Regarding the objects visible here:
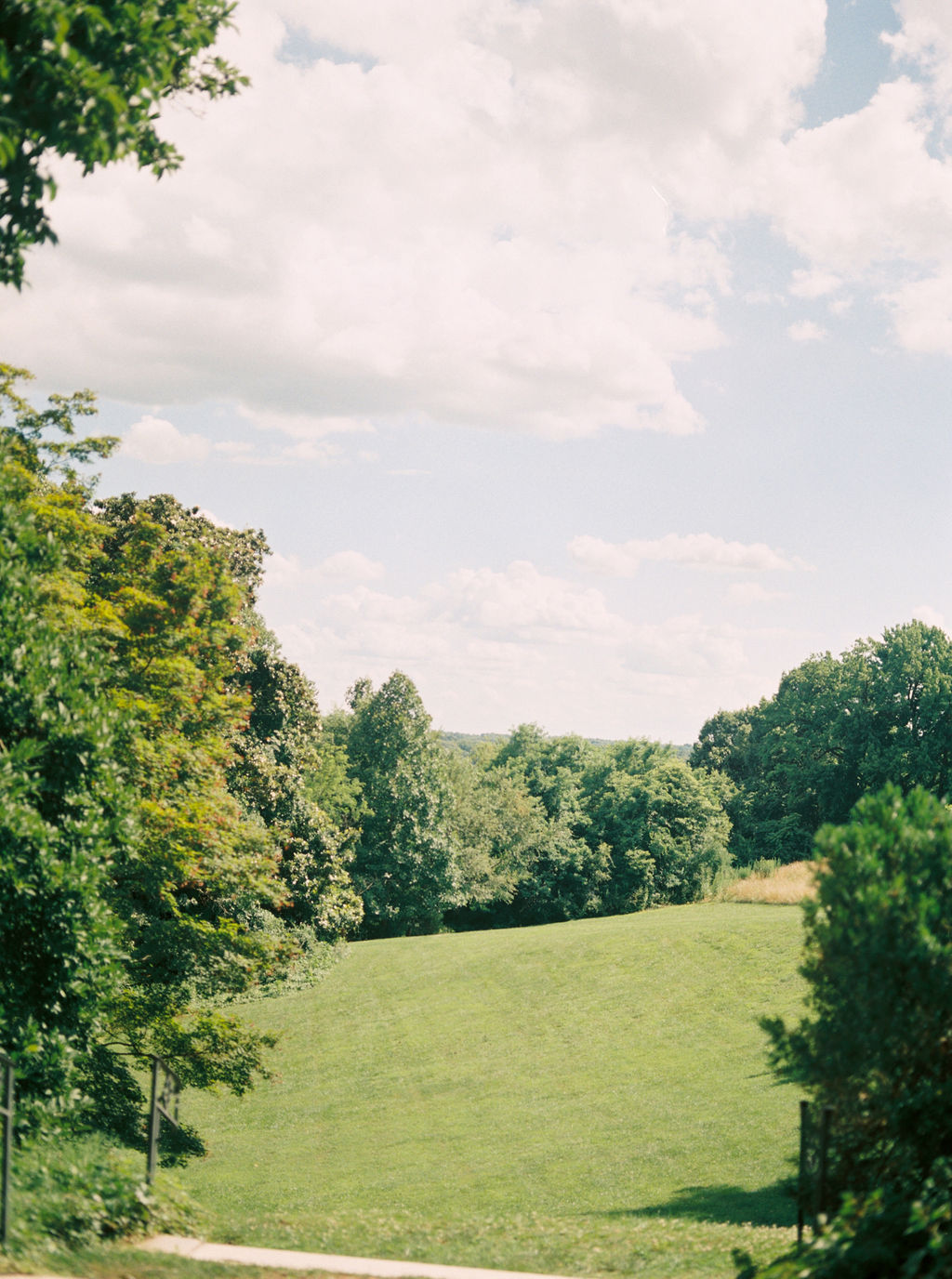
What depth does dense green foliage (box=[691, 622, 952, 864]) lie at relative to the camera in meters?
51.1

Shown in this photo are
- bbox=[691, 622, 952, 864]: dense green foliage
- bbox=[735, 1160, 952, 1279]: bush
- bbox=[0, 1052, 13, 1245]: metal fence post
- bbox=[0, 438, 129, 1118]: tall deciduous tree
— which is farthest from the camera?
bbox=[691, 622, 952, 864]: dense green foliage

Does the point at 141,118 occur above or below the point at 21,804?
above

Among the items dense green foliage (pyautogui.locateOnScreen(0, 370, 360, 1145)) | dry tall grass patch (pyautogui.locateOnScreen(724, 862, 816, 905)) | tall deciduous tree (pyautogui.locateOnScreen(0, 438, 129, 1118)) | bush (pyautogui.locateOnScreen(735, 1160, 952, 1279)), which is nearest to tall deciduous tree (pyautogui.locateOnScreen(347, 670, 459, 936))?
dry tall grass patch (pyautogui.locateOnScreen(724, 862, 816, 905))

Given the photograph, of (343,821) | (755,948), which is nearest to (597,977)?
(755,948)

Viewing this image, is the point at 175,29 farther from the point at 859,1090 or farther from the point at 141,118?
the point at 859,1090

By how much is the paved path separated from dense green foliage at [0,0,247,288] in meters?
8.91

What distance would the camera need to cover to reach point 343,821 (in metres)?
43.1

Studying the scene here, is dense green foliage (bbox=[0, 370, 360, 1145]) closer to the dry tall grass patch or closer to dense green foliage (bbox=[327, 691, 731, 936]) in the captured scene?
dense green foliage (bbox=[327, 691, 731, 936])

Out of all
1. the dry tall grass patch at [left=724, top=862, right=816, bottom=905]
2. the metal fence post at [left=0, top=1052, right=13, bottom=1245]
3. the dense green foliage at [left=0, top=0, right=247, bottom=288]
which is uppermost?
the dense green foliage at [left=0, top=0, right=247, bottom=288]

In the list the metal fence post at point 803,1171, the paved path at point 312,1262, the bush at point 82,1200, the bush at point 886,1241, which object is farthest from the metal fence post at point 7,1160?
the metal fence post at point 803,1171

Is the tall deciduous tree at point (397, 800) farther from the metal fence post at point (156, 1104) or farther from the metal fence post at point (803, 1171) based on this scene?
the metal fence post at point (803, 1171)

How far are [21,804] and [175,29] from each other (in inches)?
302

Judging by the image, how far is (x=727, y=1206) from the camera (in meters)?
14.4

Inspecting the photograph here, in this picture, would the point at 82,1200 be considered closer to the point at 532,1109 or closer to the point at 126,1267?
the point at 126,1267
